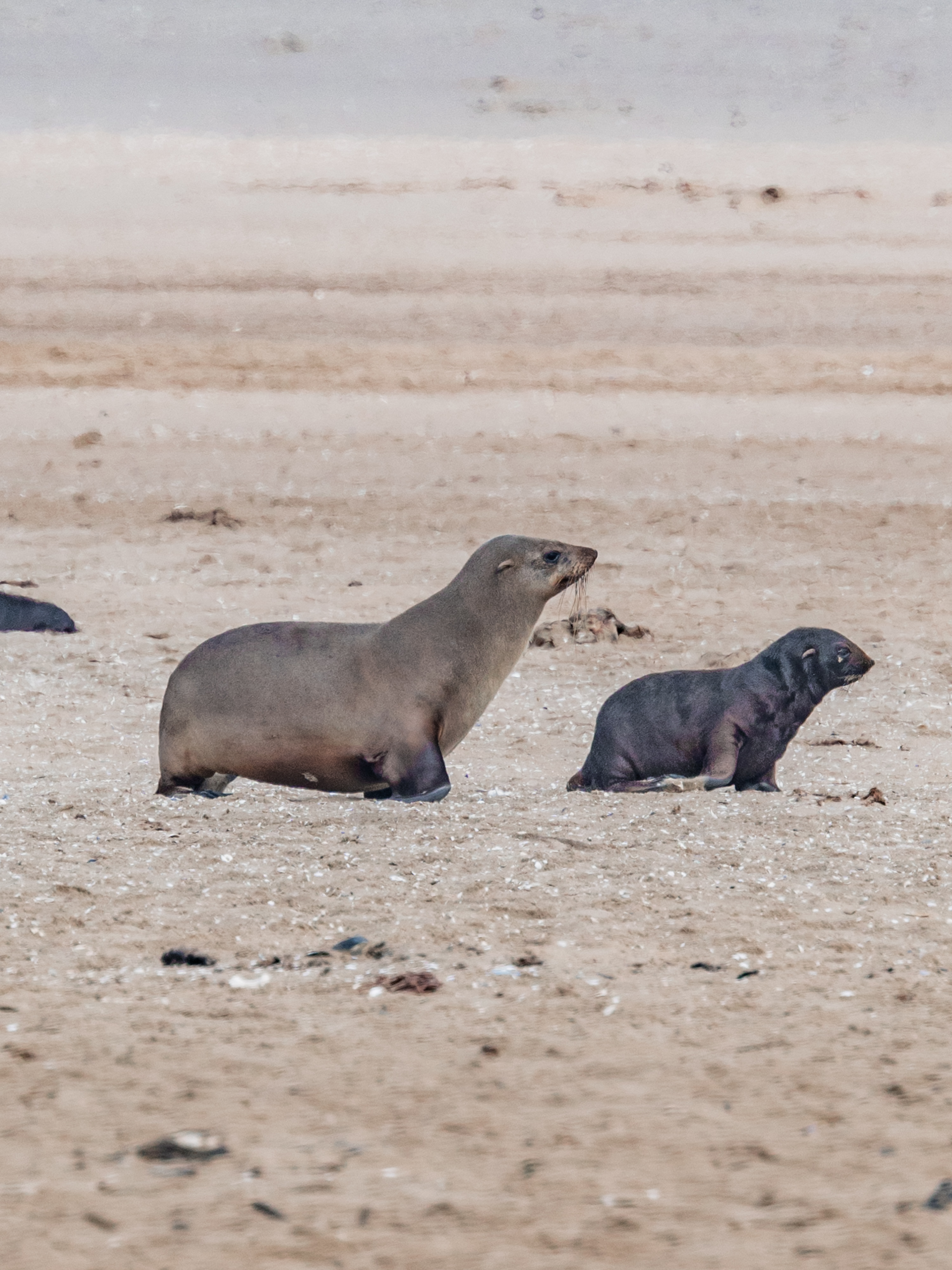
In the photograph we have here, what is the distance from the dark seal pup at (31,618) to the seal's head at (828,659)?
13.3ft

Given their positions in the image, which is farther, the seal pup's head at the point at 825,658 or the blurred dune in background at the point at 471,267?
the blurred dune in background at the point at 471,267

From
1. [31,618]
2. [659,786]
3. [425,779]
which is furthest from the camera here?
[31,618]

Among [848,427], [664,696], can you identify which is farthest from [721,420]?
[664,696]

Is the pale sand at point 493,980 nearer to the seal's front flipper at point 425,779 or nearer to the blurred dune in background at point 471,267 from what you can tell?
the seal's front flipper at point 425,779

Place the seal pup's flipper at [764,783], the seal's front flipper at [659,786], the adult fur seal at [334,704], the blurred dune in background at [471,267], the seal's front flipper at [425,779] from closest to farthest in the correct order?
the seal's front flipper at [425,779] → the adult fur seal at [334,704] → the seal's front flipper at [659,786] → the seal pup's flipper at [764,783] → the blurred dune in background at [471,267]

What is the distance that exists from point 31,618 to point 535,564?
3.65m

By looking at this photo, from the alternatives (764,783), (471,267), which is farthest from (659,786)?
(471,267)

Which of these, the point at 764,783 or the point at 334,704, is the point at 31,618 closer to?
the point at 334,704

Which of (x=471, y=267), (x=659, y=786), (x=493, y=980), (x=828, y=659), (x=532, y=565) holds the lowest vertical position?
(x=493, y=980)

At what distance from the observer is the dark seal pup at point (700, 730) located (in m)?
6.04

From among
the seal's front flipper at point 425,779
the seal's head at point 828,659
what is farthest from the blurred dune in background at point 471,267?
the seal's front flipper at point 425,779

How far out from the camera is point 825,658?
6.33m

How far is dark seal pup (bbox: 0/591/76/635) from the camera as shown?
8.75 m

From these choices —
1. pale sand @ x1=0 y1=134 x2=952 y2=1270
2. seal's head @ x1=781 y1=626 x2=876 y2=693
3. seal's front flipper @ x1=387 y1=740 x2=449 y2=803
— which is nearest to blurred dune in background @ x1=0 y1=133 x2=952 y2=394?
pale sand @ x1=0 y1=134 x2=952 y2=1270
